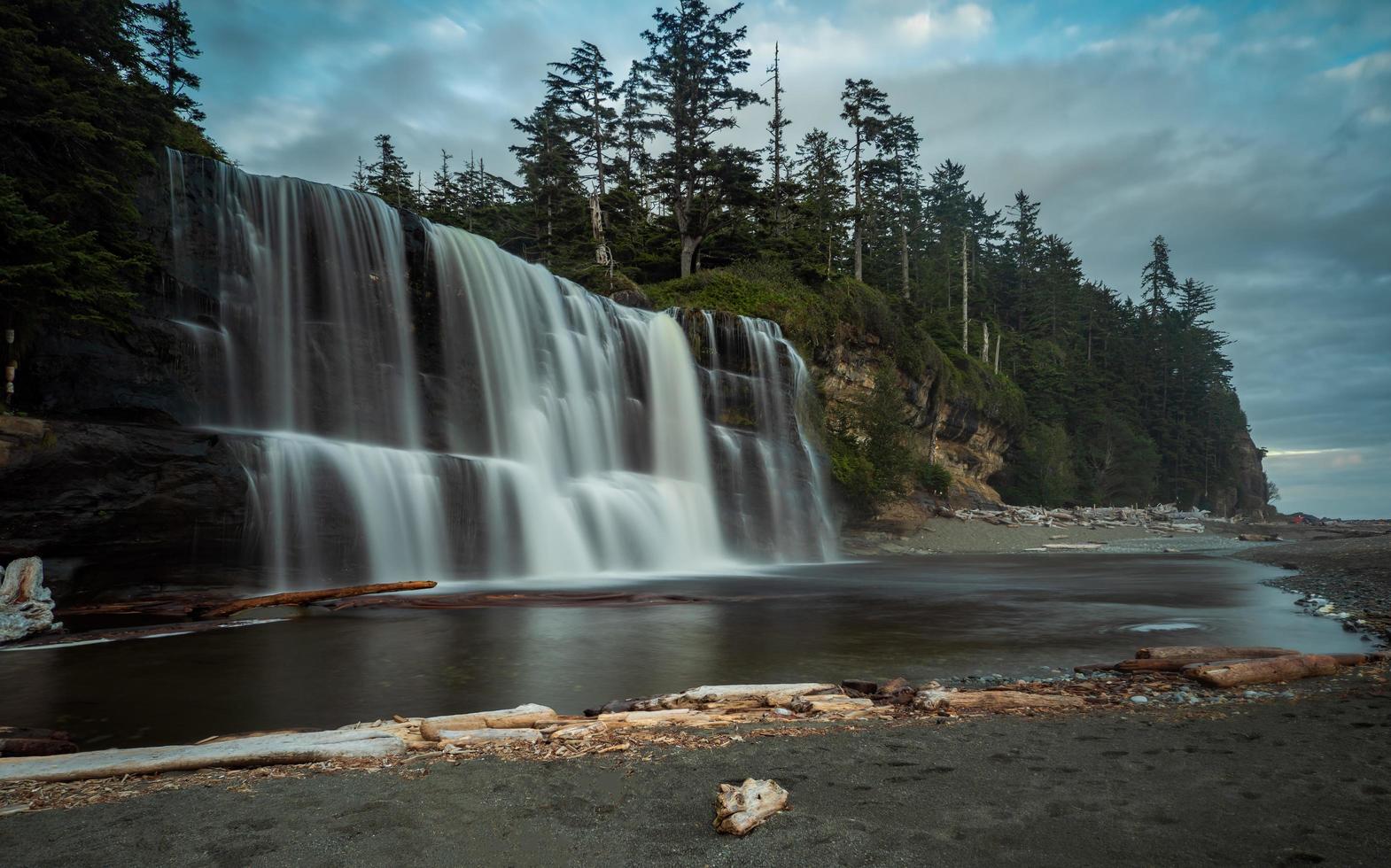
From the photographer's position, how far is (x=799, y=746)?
4273 mm

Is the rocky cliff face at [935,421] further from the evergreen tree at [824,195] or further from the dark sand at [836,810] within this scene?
the dark sand at [836,810]

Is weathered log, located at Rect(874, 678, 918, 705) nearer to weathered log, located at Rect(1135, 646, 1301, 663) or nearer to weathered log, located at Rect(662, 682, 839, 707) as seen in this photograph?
weathered log, located at Rect(662, 682, 839, 707)

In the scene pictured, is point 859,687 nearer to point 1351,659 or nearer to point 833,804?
point 833,804

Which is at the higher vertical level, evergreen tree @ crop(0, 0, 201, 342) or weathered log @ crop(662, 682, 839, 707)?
evergreen tree @ crop(0, 0, 201, 342)

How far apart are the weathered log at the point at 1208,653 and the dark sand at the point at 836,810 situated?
2.47m

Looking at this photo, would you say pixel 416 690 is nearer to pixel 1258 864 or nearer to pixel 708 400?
pixel 1258 864

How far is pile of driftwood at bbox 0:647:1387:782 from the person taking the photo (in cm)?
407

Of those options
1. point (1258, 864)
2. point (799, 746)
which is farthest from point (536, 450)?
point (1258, 864)

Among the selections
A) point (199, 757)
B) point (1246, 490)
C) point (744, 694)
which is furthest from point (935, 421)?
point (1246, 490)

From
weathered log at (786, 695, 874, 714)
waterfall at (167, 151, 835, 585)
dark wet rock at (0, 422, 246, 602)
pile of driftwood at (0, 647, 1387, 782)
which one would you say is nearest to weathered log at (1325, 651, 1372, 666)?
pile of driftwood at (0, 647, 1387, 782)

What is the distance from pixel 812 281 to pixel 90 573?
32.7 meters

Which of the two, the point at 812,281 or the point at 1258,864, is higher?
the point at 812,281

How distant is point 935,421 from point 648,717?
42.4 m

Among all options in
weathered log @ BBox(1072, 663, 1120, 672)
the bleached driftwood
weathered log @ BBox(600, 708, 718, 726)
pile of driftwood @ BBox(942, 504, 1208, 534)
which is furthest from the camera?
pile of driftwood @ BBox(942, 504, 1208, 534)
